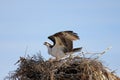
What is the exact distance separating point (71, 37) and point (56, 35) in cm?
Result: 46

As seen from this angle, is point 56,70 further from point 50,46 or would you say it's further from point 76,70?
point 50,46

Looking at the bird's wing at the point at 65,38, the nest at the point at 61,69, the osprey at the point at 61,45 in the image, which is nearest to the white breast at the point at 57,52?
the osprey at the point at 61,45

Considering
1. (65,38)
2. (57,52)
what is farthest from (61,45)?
(65,38)

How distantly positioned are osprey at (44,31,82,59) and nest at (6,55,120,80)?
89 cm

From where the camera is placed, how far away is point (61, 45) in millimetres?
14977

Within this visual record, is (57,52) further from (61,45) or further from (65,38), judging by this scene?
(65,38)

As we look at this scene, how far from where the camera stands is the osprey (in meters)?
14.6

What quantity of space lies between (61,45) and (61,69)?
A: 58.8 inches

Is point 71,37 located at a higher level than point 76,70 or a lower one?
higher

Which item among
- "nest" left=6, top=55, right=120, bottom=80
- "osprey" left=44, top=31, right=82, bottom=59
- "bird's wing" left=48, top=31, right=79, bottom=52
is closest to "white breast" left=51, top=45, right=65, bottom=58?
"osprey" left=44, top=31, right=82, bottom=59

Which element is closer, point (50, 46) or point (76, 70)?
point (76, 70)

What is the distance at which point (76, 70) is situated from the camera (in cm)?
1360

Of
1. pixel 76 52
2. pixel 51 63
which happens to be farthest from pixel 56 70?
pixel 76 52

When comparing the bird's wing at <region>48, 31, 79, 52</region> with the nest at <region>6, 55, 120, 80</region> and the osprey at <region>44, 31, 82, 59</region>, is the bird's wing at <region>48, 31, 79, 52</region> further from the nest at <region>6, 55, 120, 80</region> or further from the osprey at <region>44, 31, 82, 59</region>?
the nest at <region>6, 55, 120, 80</region>
